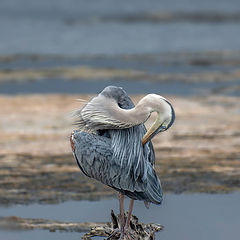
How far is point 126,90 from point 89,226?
29.6 ft

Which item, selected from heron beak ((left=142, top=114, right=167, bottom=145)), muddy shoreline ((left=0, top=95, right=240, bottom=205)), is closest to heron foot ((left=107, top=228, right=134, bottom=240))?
heron beak ((left=142, top=114, right=167, bottom=145))

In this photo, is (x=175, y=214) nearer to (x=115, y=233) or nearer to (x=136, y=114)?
(x=115, y=233)

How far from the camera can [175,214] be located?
886 centimetres

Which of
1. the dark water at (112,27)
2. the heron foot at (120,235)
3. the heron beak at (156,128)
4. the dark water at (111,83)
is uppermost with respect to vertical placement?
the dark water at (112,27)

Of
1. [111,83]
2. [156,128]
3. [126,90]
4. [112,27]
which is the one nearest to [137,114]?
[156,128]

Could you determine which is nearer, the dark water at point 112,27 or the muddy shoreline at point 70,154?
the muddy shoreline at point 70,154

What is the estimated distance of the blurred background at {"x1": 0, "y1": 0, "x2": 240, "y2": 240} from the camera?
9203 mm

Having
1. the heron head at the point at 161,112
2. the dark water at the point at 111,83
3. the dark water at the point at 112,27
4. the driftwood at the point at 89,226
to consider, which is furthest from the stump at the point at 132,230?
the dark water at the point at 112,27

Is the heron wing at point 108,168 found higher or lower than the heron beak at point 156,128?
lower

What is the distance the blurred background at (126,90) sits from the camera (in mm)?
9203

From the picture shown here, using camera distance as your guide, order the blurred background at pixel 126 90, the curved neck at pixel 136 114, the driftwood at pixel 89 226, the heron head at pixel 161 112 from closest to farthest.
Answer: the heron head at pixel 161 112, the curved neck at pixel 136 114, the driftwood at pixel 89 226, the blurred background at pixel 126 90

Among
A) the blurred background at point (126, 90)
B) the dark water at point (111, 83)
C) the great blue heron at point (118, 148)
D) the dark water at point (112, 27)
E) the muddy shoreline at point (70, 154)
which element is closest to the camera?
the great blue heron at point (118, 148)

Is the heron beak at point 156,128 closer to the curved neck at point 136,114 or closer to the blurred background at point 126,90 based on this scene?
the curved neck at point 136,114

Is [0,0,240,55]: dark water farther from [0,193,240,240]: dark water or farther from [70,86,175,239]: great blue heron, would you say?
[70,86,175,239]: great blue heron
